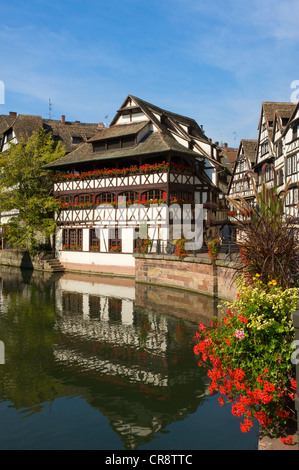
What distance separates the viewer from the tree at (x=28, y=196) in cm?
3675

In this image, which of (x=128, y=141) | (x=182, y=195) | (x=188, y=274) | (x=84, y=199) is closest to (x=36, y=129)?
(x=84, y=199)

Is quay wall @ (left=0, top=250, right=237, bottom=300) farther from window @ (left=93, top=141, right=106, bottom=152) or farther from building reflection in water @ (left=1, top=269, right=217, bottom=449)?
window @ (left=93, top=141, right=106, bottom=152)

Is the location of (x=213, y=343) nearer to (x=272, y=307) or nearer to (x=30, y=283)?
(x=272, y=307)

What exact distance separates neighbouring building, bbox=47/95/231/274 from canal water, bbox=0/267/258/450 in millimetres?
11366

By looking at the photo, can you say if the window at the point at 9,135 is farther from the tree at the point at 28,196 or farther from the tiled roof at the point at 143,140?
the tiled roof at the point at 143,140

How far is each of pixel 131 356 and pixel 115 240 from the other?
68.0ft

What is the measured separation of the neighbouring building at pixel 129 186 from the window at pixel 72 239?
8cm

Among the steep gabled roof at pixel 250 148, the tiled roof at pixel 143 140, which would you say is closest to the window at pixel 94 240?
the tiled roof at pixel 143 140

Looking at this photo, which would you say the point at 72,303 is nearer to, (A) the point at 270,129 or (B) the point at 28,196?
(B) the point at 28,196

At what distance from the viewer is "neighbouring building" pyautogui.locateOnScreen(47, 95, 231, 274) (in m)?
30.6

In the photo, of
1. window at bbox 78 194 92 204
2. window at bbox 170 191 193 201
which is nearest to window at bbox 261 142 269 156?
window at bbox 170 191 193 201

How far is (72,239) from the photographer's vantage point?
3641 centimetres

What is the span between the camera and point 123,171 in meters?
32.4

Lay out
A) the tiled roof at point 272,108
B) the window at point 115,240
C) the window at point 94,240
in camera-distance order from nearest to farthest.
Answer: the window at point 115,240 → the window at point 94,240 → the tiled roof at point 272,108
